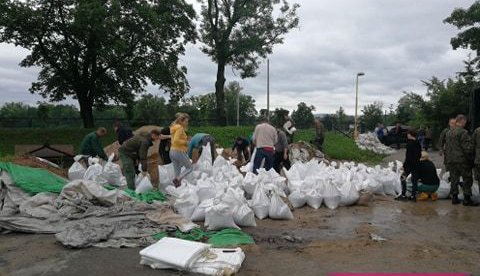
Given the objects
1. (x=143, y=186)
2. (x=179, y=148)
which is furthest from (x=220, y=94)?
(x=143, y=186)

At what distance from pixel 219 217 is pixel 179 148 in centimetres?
283

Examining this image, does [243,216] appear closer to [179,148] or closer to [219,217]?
[219,217]

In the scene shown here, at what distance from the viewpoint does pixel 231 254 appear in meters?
4.37

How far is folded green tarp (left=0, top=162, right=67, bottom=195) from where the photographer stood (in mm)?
6652

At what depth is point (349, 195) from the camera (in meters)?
7.61

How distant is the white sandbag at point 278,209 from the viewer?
21.3 feet

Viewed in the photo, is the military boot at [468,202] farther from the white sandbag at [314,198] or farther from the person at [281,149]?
the person at [281,149]

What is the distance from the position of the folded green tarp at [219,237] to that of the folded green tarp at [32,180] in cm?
250

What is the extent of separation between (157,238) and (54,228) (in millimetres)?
1391

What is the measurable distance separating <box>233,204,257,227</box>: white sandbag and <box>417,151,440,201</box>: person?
3.74 metres

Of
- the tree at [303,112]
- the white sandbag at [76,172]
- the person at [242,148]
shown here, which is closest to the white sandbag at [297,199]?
the person at [242,148]

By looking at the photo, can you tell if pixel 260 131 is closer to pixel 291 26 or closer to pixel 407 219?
pixel 407 219

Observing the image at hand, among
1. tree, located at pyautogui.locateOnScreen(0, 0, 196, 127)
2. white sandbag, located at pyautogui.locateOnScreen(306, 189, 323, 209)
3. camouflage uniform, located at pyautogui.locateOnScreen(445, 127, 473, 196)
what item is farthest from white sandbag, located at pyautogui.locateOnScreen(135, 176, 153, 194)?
tree, located at pyautogui.locateOnScreen(0, 0, 196, 127)

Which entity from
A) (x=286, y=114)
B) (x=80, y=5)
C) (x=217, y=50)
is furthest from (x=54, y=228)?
(x=217, y=50)
